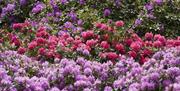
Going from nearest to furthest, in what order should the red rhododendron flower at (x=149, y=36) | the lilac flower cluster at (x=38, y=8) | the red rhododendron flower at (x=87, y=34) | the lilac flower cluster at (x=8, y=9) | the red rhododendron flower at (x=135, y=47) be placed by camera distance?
1. the red rhododendron flower at (x=135, y=47)
2. the red rhododendron flower at (x=87, y=34)
3. the red rhododendron flower at (x=149, y=36)
4. the lilac flower cluster at (x=38, y=8)
5. the lilac flower cluster at (x=8, y=9)

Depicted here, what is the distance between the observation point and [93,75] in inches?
283

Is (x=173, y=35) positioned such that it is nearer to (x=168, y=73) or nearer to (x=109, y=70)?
(x=109, y=70)

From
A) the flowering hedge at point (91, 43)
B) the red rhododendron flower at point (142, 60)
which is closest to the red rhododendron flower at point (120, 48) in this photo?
A: the flowering hedge at point (91, 43)

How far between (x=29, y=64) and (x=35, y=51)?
1224 mm

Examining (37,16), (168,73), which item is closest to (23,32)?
(37,16)

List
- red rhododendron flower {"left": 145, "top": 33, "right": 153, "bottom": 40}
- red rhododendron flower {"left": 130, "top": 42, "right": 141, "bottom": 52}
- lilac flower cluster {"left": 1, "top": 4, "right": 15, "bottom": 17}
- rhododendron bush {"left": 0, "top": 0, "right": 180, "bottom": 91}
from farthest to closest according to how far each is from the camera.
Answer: lilac flower cluster {"left": 1, "top": 4, "right": 15, "bottom": 17}, red rhododendron flower {"left": 145, "top": 33, "right": 153, "bottom": 40}, red rhododendron flower {"left": 130, "top": 42, "right": 141, "bottom": 52}, rhododendron bush {"left": 0, "top": 0, "right": 180, "bottom": 91}

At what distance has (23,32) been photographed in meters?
10.2

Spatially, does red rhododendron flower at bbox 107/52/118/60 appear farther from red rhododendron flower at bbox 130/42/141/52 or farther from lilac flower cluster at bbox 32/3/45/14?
lilac flower cluster at bbox 32/3/45/14

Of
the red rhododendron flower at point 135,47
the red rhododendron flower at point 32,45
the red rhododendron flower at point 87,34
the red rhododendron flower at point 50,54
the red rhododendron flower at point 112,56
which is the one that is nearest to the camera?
the red rhododendron flower at point 112,56

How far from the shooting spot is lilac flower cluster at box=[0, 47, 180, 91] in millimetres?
6160

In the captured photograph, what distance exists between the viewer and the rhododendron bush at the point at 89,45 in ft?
21.8

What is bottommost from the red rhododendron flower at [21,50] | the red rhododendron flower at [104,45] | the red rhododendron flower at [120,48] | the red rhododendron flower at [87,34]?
the red rhododendron flower at [120,48]

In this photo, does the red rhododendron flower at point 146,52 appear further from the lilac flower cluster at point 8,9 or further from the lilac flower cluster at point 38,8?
the lilac flower cluster at point 8,9

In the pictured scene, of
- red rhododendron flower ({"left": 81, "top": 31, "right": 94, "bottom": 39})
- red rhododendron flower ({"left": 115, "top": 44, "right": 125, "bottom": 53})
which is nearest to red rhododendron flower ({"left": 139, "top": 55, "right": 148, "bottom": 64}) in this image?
red rhododendron flower ({"left": 115, "top": 44, "right": 125, "bottom": 53})
